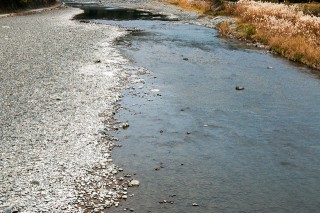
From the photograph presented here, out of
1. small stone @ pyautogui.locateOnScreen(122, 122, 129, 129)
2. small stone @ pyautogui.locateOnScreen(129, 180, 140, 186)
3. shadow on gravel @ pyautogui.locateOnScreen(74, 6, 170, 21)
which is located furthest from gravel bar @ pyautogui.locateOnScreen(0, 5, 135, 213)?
shadow on gravel @ pyautogui.locateOnScreen(74, 6, 170, 21)

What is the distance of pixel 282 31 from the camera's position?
3491 cm

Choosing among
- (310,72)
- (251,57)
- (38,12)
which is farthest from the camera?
(38,12)

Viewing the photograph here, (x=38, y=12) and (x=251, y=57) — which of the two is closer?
(x=251, y=57)

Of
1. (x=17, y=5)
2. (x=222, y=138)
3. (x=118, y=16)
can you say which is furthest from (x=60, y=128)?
(x=17, y=5)

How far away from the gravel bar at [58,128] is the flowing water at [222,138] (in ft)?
2.46

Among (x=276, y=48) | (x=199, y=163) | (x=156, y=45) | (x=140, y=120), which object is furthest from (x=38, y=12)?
(x=199, y=163)

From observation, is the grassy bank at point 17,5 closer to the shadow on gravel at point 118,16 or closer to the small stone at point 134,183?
the shadow on gravel at point 118,16

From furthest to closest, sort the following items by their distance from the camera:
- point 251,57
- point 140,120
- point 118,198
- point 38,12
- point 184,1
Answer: point 184,1 < point 38,12 < point 251,57 < point 140,120 < point 118,198

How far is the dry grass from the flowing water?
9.28 ft

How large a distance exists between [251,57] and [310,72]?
222 inches

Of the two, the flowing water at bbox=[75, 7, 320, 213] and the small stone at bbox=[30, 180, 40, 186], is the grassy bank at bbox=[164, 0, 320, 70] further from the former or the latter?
the small stone at bbox=[30, 180, 40, 186]

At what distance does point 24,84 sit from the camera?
1884 cm

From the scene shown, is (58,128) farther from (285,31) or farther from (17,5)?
(17,5)

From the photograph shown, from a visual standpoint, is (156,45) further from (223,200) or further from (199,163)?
(223,200)
